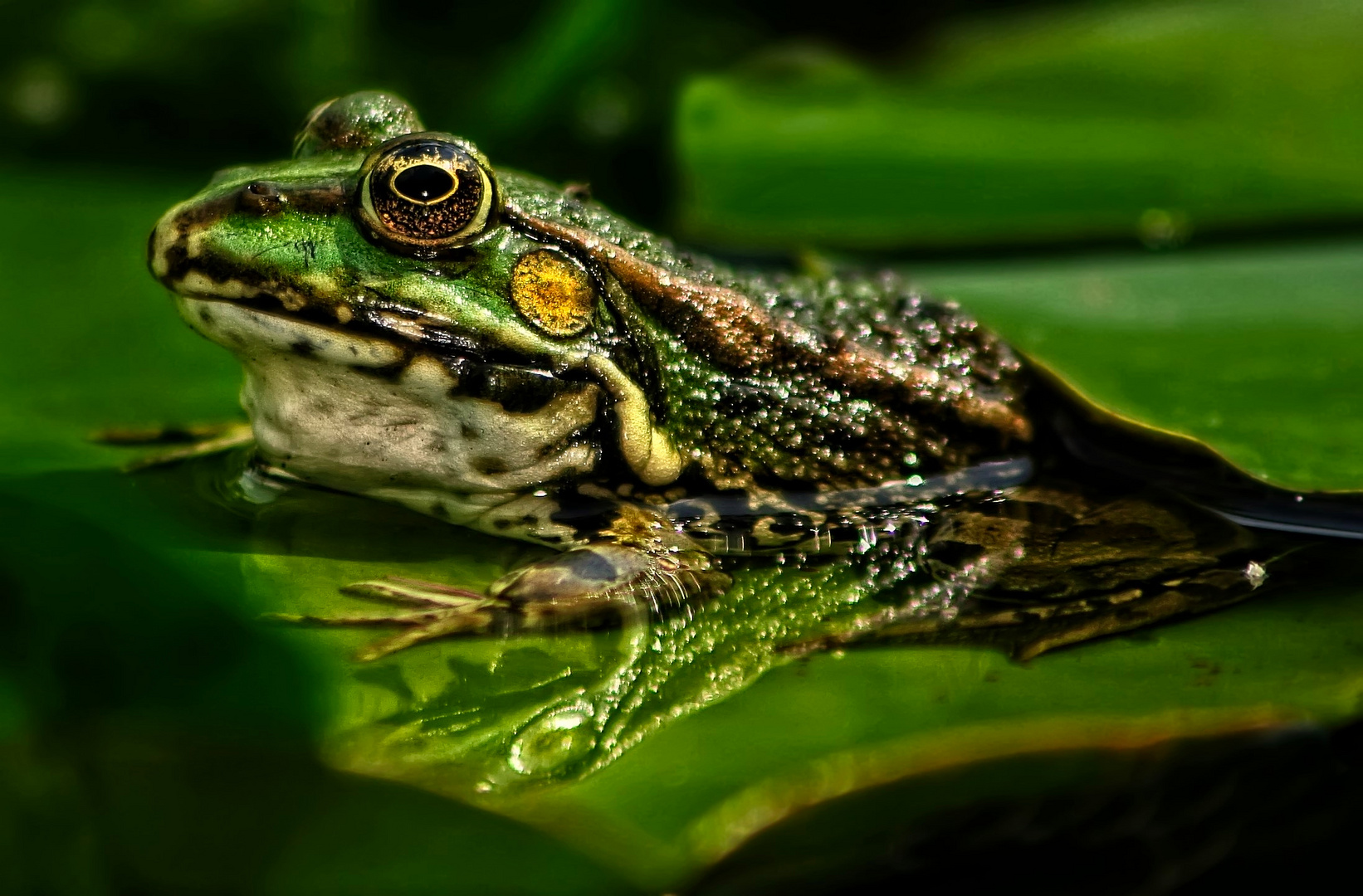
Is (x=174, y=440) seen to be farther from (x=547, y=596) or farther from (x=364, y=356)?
(x=547, y=596)

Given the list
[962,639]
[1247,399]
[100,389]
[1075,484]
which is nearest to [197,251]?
[100,389]

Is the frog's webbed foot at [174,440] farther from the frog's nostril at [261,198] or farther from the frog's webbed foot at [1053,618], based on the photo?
the frog's webbed foot at [1053,618]

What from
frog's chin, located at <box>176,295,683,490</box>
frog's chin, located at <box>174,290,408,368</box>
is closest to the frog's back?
frog's chin, located at <box>176,295,683,490</box>

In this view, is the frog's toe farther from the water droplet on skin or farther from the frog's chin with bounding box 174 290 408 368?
the frog's chin with bounding box 174 290 408 368

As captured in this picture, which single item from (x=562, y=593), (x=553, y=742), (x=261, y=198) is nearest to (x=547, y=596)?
(x=562, y=593)

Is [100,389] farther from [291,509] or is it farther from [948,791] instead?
[948,791]

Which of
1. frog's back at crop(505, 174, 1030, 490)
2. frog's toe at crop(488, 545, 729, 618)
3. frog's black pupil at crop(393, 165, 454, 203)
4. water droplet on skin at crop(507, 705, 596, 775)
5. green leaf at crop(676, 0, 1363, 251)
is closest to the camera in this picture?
water droplet on skin at crop(507, 705, 596, 775)

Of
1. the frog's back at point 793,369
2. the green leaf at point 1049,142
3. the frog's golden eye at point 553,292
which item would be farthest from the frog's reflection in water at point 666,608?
the green leaf at point 1049,142
